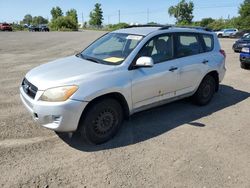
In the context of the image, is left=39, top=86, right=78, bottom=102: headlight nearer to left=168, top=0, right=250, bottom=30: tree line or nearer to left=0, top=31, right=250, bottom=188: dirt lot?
left=0, top=31, right=250, bottom=188: dirt lot

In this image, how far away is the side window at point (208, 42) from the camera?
247 inches

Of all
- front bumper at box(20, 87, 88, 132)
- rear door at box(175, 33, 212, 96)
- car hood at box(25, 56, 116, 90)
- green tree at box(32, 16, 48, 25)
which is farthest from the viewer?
green tree at box(32, 16, 48, 25)

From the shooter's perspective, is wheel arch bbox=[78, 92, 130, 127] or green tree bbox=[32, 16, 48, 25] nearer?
wheel arch bbox=[78, 92, 130, 127]

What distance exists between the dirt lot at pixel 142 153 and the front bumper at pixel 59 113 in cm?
44

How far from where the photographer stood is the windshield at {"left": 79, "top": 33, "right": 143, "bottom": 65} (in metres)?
4.72

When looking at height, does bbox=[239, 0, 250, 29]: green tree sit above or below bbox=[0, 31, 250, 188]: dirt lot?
above

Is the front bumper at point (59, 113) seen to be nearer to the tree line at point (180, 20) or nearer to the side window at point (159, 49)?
the side window at point (159, 49)

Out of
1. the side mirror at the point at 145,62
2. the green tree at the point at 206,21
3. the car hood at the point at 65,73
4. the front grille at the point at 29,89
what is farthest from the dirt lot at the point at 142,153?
the green tree at the point at 206,21

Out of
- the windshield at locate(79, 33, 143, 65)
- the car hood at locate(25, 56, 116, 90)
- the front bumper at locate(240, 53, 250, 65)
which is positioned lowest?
the front bumper at locate(240, 53, 250, 65)

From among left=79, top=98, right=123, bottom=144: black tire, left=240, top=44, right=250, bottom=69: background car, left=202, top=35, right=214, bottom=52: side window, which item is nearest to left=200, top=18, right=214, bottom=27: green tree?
left=240, top=44, right=250, bottom=69: background car

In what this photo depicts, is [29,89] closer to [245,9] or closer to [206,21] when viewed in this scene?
[245,9]

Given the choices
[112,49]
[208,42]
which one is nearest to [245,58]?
[208,42]

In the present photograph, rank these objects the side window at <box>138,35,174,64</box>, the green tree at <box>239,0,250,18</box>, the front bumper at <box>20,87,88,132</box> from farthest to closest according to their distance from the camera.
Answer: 1. the green tree at <box>239,0,250,18</box>
2. the side window at <box>138,35,174,64</box>
3. the front bumper at <box>20,87,88,132</box>

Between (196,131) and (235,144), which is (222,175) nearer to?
(235,144)
